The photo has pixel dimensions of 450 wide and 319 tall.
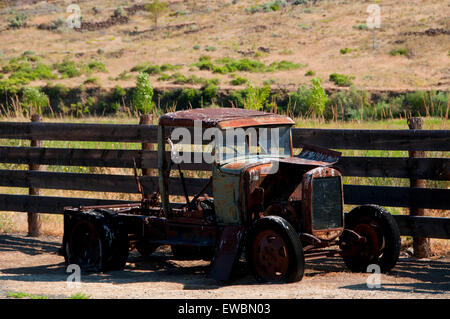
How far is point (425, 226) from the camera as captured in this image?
8.27 m

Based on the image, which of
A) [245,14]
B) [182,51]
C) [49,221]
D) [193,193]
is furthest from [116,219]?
[245,14]

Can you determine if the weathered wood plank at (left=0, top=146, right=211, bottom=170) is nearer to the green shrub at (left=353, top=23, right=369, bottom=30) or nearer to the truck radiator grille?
the truck radiator grille

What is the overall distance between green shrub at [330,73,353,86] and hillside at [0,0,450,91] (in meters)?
0.86

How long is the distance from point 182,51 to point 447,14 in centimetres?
2424

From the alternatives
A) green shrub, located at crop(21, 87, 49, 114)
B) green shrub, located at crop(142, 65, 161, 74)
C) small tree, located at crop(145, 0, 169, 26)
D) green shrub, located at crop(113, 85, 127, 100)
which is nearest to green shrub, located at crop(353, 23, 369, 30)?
green shrub, located at crop(142, 65, 161, 74)

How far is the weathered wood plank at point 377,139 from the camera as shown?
8422 millimetres

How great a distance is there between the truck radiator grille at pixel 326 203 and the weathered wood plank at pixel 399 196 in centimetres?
151

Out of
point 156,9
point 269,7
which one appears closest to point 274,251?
point 269,7

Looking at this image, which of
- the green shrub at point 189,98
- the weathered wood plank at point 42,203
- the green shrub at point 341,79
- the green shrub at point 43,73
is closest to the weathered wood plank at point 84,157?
the weathered wood plank at point 42,203

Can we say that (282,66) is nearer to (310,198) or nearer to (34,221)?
(34,221)

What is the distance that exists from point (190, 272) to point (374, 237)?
2.12 meters

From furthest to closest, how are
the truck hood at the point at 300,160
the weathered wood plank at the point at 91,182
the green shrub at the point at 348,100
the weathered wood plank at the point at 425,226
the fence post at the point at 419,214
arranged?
the green shrub at the point at 348,100, the weathered wood plank at the point at 91,182, the fence post at the point at 419,214, the weathered wood plank at the point at 425,226, the truck hood at the point at 300,160

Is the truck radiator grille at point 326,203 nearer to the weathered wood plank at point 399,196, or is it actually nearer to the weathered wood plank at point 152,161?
the weathered wood plank at point 399,196

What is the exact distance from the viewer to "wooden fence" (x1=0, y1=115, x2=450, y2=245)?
328 inches
